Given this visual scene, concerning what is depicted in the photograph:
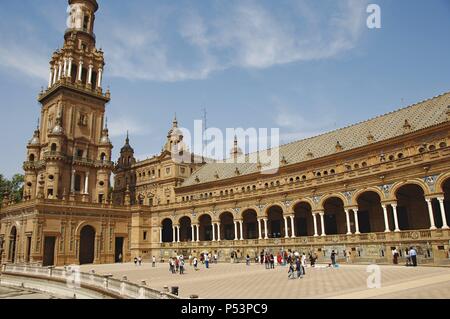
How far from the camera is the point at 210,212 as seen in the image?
50531 mm

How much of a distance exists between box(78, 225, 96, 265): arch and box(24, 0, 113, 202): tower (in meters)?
5.42

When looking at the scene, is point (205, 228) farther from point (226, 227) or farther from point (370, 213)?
point (370, 213)

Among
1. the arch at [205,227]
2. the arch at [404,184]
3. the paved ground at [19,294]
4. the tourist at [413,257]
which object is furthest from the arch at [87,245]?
the tourist at [413,257]

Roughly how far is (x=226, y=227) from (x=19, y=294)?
98.2 ft

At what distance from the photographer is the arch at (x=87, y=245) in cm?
5075

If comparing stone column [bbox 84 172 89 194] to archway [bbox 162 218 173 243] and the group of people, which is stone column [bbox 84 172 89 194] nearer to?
archway [bbox 162 218 173 243]

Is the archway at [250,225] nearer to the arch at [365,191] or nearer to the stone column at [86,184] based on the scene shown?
the arch at [365,191]

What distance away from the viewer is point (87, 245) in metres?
51.4

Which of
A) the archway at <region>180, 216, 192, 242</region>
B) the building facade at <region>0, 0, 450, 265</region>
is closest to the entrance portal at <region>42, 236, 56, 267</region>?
the building facade at <region>0, 0, 450, 265</region>

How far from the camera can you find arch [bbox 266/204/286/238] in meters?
46.0

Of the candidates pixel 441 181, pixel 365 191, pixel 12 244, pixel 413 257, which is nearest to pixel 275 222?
pixel 365 191

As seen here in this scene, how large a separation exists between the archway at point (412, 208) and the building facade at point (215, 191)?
106 millimetres
